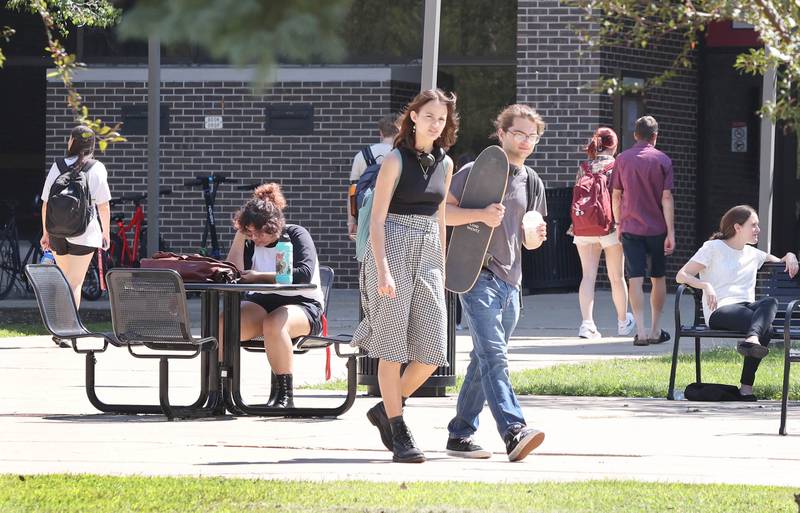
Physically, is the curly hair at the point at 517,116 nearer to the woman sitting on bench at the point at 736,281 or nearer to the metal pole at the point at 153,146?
the woman sitting on bench at the point at 736,281

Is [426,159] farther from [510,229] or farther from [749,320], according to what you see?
[749,320]

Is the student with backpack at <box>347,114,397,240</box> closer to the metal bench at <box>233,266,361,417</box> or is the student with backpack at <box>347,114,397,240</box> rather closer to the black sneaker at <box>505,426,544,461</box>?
the metal bench at <box>233,266,361,417</box>

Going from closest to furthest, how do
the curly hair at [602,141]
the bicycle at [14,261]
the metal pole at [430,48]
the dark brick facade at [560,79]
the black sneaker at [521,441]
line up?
the black sneaker at [521,441] → the metal pole at [430,48] → the curly hair at [602,141] → the bicycle at [14,261] → the dark brick facade at [560,79]

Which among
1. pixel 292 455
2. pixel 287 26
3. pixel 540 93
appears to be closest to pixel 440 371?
pixel 292 455

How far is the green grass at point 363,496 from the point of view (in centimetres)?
603

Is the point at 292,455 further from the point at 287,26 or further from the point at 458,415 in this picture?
the point at 287,26

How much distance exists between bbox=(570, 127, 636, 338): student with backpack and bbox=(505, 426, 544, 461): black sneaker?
6.66m

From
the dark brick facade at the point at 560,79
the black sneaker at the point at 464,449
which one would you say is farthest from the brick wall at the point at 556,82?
the black sneaker at the point at 464,449

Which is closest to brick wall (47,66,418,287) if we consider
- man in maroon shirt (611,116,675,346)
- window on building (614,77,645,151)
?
window on building (614,77,645,151)

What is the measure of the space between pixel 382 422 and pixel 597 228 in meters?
6.72

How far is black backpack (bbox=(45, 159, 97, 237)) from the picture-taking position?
12.9 meters

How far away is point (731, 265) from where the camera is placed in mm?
10023

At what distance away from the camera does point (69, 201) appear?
13.0 m

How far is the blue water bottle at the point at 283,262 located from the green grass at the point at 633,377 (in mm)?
1591
